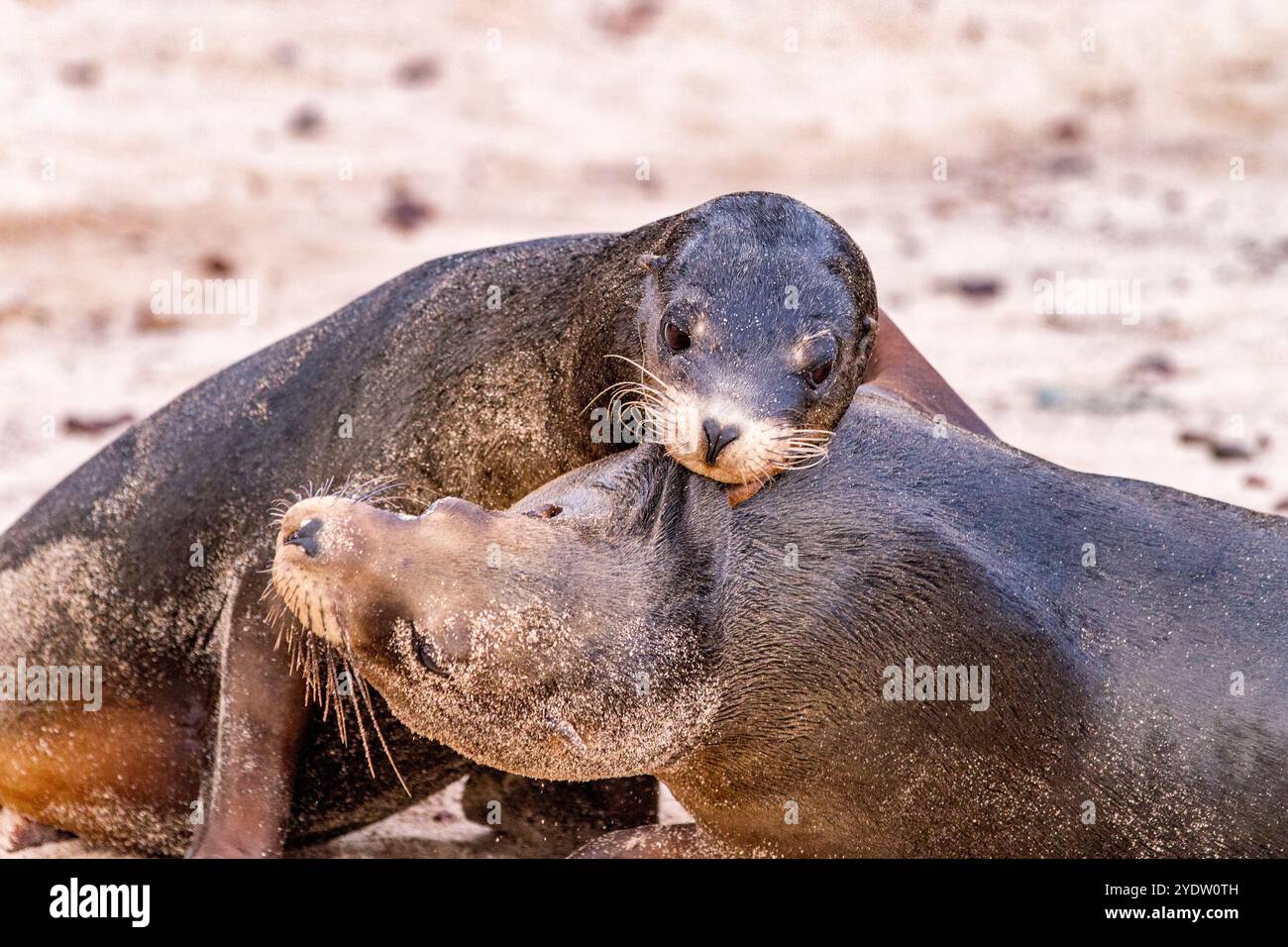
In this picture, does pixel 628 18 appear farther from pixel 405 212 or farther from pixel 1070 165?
pixel 1070 165

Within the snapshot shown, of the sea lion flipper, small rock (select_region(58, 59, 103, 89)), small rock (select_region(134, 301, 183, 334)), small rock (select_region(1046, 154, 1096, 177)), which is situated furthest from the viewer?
small rock (select_region(1046, 154, 1096, 177))

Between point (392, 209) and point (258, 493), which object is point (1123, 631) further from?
point (392, 209)

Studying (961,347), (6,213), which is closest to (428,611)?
(961,347)

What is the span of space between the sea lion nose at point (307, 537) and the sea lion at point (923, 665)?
1.39 ft

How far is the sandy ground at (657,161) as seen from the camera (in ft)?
34.8

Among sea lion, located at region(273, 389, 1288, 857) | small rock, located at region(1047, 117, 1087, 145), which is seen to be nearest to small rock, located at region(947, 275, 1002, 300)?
small rock, located at region(1047, 117, 1087, 145)

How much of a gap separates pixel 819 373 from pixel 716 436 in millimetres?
546

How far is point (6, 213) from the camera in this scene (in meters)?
12.1

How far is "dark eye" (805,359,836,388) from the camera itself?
4.81m

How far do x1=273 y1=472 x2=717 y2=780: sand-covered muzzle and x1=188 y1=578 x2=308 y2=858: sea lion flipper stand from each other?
1.14 m

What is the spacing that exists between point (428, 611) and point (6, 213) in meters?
9.32

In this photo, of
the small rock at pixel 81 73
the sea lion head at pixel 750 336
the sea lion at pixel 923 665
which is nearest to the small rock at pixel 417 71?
the small rock at pixel 81 73

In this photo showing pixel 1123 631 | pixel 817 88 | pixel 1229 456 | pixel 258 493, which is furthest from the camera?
pixel 817 88

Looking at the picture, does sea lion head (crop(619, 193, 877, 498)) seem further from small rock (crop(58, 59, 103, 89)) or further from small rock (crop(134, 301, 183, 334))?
small rock (crop(58, 59, 103, 89))
